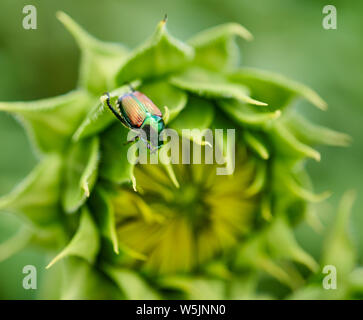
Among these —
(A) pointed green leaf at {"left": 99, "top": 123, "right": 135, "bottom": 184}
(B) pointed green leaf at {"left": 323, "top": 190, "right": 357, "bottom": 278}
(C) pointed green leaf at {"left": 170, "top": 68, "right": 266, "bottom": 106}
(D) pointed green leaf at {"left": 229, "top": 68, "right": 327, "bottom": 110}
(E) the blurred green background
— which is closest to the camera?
(A) pointed green leaf at {"left": 99, "top": 123, "right": 135, "bottom": 184}

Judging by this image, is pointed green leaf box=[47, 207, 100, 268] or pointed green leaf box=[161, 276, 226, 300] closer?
pointed green leaf box=[47, 207, 100, 268]

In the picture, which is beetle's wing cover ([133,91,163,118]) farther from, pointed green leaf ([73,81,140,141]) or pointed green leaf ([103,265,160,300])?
pointed green leaf ([103,265,160,300])

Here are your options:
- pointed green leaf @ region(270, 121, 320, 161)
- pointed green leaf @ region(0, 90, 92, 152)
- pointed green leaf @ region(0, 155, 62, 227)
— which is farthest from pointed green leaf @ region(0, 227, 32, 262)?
pointed green leaf @ region(270, 121, 320, 161)

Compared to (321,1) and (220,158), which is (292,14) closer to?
(321,1)

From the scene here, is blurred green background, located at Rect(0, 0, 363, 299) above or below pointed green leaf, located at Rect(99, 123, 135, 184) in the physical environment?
above

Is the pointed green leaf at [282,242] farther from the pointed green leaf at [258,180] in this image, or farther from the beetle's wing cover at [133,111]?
the beetle's wing cover at [133,111]

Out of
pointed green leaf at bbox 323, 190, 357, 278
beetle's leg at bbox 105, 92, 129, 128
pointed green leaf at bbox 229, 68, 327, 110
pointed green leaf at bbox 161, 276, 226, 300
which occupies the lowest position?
pointed green leaf at bbox 161, 276, 226, 300
